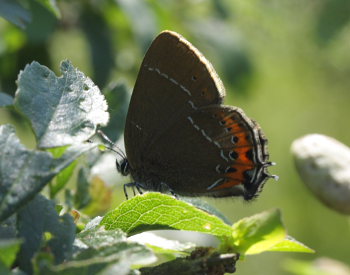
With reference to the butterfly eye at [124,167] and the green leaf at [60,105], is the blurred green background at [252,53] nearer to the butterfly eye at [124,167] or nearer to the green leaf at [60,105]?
the butterfly eye at [124,167]

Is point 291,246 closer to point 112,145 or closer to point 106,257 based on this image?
point 106,257

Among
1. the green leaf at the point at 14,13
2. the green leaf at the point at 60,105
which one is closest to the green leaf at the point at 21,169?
the green leaf at the point at 60,105

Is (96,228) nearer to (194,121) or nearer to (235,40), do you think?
(194,121)

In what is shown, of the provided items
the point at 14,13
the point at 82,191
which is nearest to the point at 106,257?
the point at 82,191

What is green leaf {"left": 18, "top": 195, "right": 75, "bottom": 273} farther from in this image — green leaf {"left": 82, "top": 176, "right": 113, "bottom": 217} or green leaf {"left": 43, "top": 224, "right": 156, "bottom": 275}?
green leaf {"left": 82, "top": 176, "right": 113, "bottom": 217}

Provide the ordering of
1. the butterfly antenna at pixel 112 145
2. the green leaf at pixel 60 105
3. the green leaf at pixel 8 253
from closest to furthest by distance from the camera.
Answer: the green leaf at pixel 8 253
the green leaf at pixel 60 105
the butterfly antenna at pixel 112 145
